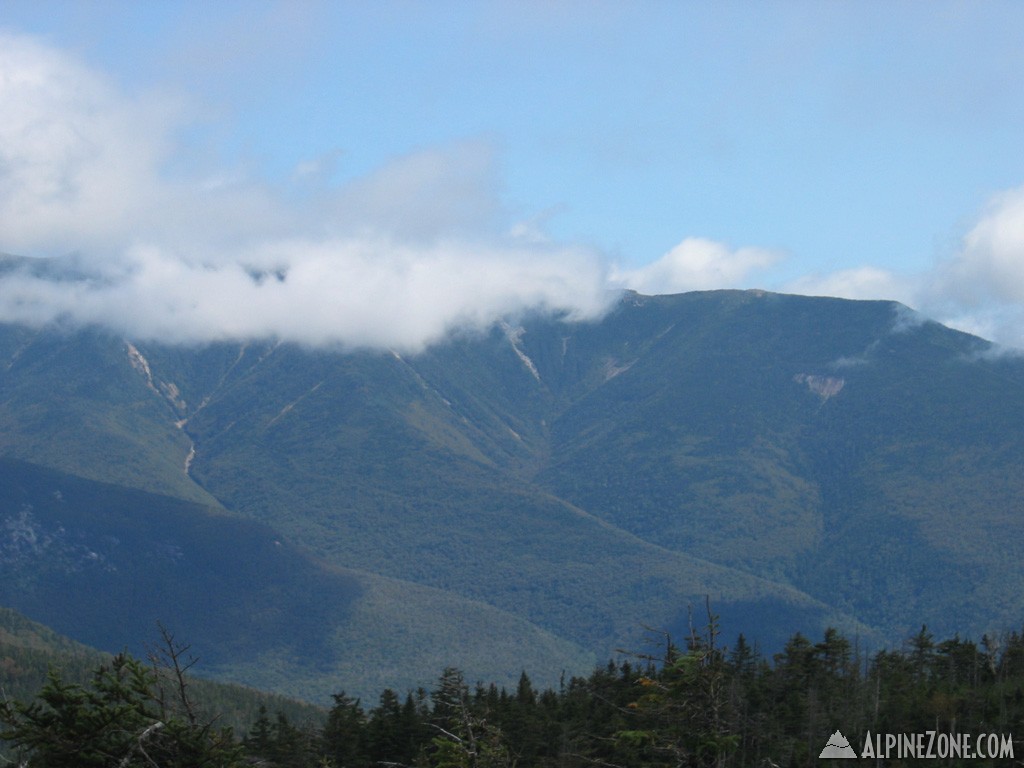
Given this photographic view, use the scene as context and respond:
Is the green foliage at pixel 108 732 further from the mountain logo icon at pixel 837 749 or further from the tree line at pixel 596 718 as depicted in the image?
the mountain logo icon at pixel 837 749

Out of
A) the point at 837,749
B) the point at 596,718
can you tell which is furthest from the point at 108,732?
the point at 596,718

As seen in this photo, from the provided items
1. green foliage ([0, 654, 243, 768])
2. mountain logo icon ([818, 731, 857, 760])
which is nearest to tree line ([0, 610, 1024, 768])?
green foliage ([0, 654, 243, 768])

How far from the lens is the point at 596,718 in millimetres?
83188

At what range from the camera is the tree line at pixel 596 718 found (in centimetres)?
1909

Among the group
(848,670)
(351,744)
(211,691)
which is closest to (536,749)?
(351,744)

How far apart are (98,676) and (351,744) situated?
63049 millimetres

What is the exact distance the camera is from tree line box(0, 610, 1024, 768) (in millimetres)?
19094

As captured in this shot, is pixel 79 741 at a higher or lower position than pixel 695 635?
lower

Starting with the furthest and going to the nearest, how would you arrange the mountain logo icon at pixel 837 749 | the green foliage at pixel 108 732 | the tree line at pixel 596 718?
1. the mountain logo icon at pixel 837 749
2. the tree line at pixel 596 718
3. the green foliage at pixel 108 732


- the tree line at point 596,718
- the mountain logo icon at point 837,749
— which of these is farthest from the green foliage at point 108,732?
the mountain logo icon at point 837,749

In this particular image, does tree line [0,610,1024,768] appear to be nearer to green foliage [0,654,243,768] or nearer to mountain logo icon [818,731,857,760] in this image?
green foliage [0,654,243,768]

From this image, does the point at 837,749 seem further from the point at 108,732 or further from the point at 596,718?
the point at 108,732

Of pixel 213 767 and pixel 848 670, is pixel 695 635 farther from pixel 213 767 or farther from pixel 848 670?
pixel 848 670

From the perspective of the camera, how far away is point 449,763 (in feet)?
81.3
